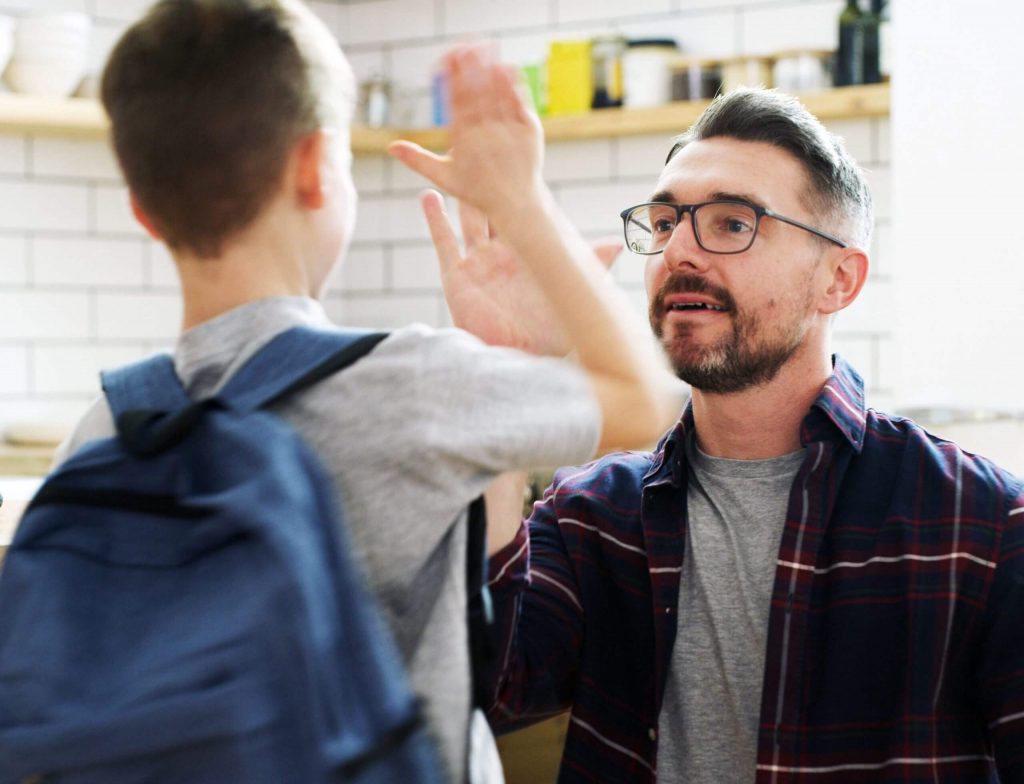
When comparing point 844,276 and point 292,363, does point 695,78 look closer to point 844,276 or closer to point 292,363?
point 844,276

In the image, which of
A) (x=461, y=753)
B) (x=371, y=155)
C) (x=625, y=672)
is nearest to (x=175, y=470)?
(x=461, y=753)

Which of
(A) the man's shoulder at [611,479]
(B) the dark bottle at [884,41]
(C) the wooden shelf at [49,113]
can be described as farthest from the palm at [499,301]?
(B) the dark bottle at [884,41]

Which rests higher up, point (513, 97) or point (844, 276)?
point (513, 97)

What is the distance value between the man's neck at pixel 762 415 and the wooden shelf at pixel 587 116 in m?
1.66

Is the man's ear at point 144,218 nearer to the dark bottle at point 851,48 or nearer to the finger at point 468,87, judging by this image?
the finger at point 468,87

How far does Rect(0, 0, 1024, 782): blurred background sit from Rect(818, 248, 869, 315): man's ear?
3.39 ft

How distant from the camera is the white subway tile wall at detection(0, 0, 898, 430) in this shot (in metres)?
3.22

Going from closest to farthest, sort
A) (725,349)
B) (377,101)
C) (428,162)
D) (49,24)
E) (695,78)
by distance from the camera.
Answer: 1. (428,162)
2. (725,349)
3. (49,24)
4. (695,78)
5. (377,101)

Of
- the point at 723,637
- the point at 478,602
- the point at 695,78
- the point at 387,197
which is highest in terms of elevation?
the point at 695,78

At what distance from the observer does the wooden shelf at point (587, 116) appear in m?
2.95

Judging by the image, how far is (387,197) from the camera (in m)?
3.80

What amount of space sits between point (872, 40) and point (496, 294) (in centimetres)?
233

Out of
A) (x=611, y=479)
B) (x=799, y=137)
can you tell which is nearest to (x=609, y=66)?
(x=799, y=137)

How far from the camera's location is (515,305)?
1.02m
